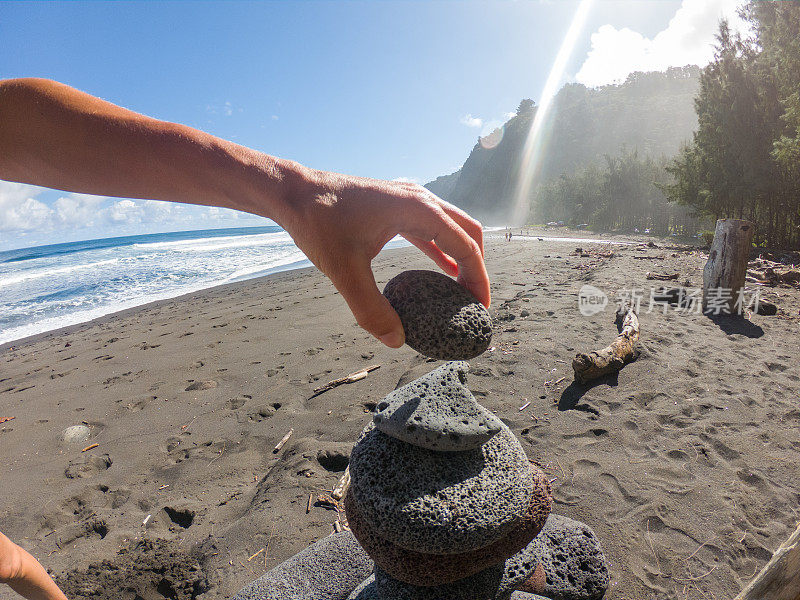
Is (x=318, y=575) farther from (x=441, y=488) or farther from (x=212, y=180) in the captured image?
(x=212, y=180)

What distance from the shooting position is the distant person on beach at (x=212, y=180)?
130cm

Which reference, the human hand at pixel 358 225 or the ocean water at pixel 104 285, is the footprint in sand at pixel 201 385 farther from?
the ocean water at pixel 104 285

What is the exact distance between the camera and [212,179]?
4.82ft

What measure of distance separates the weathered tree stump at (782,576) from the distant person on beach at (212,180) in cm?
161

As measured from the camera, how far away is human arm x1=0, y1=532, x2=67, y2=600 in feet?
6.05

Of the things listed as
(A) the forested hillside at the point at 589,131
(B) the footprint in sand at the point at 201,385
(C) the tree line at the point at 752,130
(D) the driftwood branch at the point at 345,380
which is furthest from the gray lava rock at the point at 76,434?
(A) the forested hillside at the point at 589,131

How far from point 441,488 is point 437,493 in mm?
36

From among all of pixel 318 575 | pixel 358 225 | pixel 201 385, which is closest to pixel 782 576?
pixel 358 225

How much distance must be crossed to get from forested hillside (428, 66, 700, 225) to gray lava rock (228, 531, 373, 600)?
77932mm

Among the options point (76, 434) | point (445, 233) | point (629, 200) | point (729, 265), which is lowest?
point (76, 434)

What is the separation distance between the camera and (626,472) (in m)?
3.31

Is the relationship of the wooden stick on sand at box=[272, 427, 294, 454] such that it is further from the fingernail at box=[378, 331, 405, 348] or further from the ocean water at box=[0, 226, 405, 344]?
the ocean water at box=[0, 226, 405, 344]

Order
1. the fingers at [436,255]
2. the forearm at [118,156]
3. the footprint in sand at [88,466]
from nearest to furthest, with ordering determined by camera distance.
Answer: the forearm at [118,156]
the fingers at [436,255]
the footprint in sand at [88,466]

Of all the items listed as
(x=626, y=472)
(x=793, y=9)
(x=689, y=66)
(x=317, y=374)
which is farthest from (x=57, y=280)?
(x=689, y=66)
